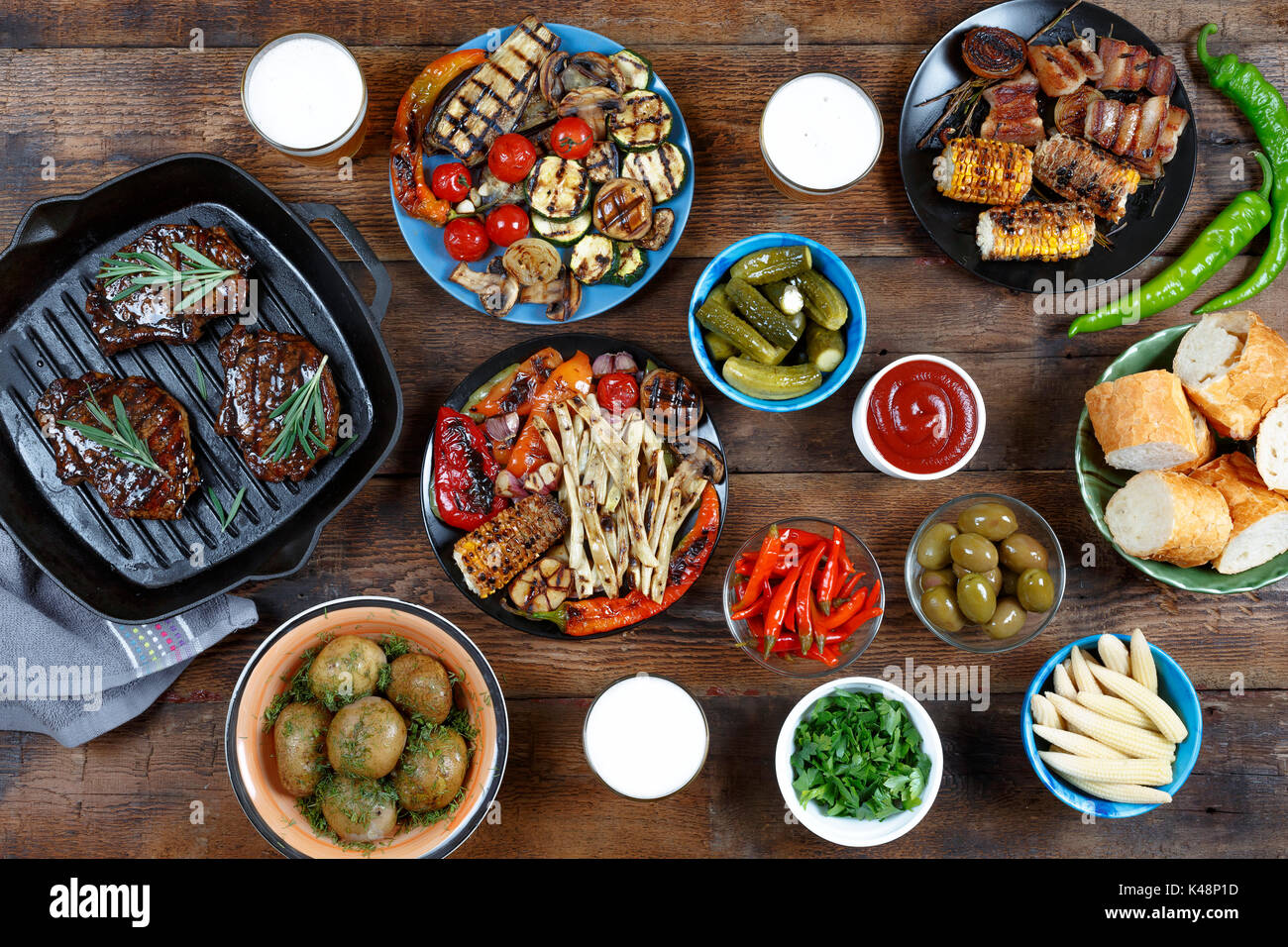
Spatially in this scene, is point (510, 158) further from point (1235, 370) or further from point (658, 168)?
point (1235, 370)

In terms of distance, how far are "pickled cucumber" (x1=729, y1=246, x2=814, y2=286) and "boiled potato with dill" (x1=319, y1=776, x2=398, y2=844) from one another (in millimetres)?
1990

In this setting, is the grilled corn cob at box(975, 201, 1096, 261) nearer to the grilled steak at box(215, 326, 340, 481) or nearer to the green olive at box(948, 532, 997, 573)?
the green olive at box(948, 532, 997, 573)

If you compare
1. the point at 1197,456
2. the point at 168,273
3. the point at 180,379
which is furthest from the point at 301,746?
the point at 1197,456

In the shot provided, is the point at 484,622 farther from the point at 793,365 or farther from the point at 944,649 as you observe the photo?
the point at 944,649

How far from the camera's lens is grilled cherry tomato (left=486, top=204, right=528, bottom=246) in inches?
112

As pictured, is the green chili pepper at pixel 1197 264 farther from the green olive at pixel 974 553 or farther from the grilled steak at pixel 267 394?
the grilled steak at pixel 267 394

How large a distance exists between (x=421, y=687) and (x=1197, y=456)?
2.59m

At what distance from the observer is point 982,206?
115 inches

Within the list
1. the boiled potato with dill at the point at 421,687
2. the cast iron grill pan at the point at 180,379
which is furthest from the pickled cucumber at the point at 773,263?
the boiled potato with dill at the point at 421,687

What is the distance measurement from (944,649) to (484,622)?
5.42 feet

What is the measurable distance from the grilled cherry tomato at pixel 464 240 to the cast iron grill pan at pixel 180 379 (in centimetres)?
38

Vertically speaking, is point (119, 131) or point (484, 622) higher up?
point (119, 131)
